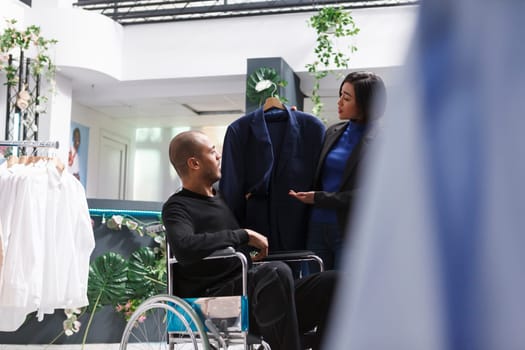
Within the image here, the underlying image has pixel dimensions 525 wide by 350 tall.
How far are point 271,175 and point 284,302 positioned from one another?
0.79 meters

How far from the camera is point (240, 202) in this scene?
10.2ft

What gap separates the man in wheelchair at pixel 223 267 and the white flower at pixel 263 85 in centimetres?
530

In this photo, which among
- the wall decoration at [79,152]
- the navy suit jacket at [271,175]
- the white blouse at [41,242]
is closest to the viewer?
the navy suit jacket at [271,175]

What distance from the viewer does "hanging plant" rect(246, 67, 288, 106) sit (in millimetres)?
8258

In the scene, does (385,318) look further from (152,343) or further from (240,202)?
(152,343)

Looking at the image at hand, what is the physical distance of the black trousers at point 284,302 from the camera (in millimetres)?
2424

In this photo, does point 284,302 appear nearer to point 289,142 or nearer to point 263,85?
point 289,142

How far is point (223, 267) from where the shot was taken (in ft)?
9.26

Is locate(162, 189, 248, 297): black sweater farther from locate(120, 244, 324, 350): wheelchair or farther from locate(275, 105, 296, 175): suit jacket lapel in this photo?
locate(275, 105, 296, 175): suit jacket lapel

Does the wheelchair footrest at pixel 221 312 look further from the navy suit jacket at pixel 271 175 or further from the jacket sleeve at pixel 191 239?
the navy suit jacket at pixel 271 175

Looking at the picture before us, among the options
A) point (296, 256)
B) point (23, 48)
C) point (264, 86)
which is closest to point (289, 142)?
point (296, 256)

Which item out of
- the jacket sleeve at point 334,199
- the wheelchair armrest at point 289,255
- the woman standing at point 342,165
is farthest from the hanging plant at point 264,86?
the jacket sleeve at point 334,199

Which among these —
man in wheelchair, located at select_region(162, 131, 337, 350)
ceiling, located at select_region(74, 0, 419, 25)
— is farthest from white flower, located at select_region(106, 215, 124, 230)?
ceiling, located at select_region(74, 0, 419, 25)

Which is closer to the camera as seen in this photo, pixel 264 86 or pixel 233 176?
pixel 233 176
